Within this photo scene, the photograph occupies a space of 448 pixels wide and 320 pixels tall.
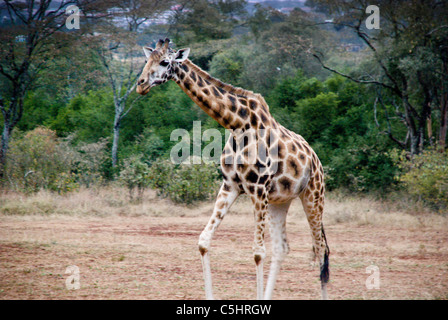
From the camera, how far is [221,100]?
485 centimetres

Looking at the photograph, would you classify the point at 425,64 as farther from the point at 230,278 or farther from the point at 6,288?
the point at 6,288

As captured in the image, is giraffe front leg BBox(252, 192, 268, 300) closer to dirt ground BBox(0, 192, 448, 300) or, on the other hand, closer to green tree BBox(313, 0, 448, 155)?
dirt ground BBox(0, 192, 448, 300)

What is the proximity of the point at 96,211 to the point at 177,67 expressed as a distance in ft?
30.3

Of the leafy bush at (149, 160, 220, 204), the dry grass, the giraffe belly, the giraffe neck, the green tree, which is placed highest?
the green tree

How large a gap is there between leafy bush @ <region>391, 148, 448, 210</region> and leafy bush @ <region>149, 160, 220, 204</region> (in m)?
6.22

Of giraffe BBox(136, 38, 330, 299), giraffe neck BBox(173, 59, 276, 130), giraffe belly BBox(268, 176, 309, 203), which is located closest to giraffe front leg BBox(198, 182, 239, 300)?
giraffe BBox(136, 38, 330, 299)

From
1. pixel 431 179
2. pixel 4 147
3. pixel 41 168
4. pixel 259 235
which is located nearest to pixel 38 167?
pixel 41 168

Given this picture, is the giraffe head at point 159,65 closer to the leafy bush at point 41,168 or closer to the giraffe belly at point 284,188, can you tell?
the giraffe belly at point 284,188

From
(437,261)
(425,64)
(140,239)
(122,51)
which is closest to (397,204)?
(425,64)

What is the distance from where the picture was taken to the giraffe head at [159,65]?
436 cm

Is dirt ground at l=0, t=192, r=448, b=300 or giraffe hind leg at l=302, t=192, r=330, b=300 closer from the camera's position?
giraffe hind leg at l=302, t=192, r=330, b=300

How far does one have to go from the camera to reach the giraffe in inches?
181

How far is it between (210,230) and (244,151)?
36.4 inches

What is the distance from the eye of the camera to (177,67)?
463 cm
